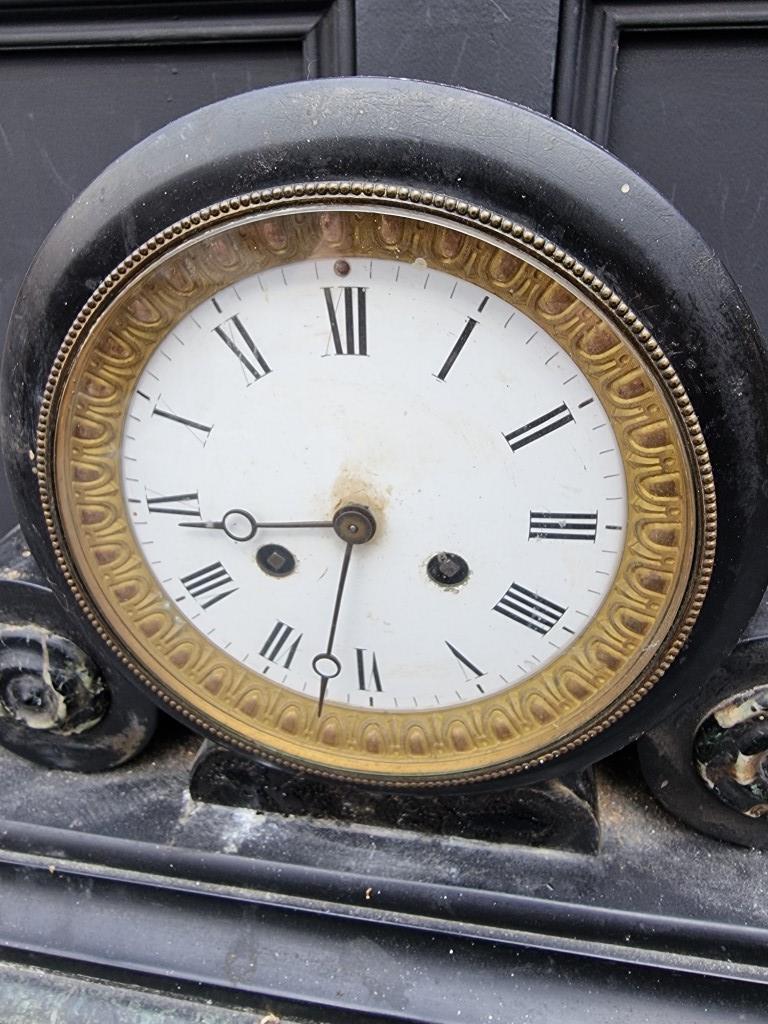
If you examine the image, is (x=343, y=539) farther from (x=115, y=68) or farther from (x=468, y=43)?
(x=115, y=68)

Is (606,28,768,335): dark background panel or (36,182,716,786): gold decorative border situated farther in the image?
(606,28,768,335): dark background panel

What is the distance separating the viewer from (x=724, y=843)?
2.44 ft

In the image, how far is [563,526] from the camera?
0.59 meters

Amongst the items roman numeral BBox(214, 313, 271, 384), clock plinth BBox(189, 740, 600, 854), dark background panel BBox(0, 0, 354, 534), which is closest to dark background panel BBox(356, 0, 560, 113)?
dark background panel BBox(0, 0, 354, 534)

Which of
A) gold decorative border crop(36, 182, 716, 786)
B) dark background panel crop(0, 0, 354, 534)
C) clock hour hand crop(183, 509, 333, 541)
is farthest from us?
dark background panel crop(0, 0, 354, 534)

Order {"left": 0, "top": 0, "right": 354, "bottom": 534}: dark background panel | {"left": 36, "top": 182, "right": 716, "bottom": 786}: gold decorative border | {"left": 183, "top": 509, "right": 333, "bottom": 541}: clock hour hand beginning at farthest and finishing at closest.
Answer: {"left": 0, "top": 0, "right": 354, "bottom": 534}: dark background panel, {"left": 183, "top": 509, "right": 333, "bottom": 541}: clock hour hand, {"left": 36, "top": 182, "right": 716, "bottom": 786}: gold decorative border

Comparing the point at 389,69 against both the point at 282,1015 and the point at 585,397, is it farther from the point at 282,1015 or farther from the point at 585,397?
the point at 282,1015

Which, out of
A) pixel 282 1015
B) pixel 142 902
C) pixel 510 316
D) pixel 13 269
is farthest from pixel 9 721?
pixel 510 316

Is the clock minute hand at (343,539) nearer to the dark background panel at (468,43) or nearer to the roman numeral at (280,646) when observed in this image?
the roman numeral at (280,646)

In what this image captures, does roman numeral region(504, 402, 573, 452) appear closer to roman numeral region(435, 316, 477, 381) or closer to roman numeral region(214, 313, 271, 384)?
roman numeral region(435, 316, 477, 381)

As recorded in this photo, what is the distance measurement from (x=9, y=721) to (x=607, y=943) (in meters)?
0.57

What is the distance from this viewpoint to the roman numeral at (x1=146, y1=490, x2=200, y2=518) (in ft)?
2.11

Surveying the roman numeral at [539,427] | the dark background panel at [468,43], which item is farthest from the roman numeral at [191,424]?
the dark background panel at [468,43]

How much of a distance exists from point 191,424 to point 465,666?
0.28 meters
